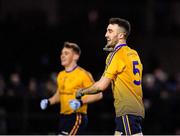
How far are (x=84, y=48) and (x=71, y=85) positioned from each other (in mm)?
9123

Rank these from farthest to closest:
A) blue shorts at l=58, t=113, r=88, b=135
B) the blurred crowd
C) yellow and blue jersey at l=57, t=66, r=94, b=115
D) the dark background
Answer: the dark background, the blurred crowd, yellow and blue jersey at l=57, t=66, r=94, b=115, blue shorts at l=58, t=113, r=88, b=135

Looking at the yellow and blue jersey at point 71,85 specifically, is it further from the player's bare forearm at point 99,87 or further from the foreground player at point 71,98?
the player's bare forearm at point 99,87

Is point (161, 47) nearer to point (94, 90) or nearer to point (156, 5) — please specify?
point (156, 5)

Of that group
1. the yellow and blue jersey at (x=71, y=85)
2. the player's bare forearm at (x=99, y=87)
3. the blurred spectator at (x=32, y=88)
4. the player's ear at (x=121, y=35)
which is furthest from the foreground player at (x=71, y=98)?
the blurred spectator at (x=32, y=88)

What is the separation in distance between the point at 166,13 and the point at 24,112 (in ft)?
28.2

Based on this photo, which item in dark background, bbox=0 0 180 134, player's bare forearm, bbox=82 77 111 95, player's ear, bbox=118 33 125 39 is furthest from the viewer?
dark background, bbox=0 0 180 134

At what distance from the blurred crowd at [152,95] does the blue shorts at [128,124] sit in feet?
25.1

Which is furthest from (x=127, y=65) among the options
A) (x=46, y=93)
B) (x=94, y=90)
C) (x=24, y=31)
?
(x=24, y=31)

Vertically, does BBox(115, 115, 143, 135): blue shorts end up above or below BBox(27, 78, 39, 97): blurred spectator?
below

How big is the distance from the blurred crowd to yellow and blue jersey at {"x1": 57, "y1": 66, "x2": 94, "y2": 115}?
16.8 feet

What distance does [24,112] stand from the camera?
17.5 m

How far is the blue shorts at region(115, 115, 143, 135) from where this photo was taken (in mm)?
9477

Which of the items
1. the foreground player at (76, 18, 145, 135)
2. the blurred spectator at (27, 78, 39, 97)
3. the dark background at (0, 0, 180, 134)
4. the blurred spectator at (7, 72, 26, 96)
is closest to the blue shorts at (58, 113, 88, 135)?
the foreground player at (76, 18, 145, 135)

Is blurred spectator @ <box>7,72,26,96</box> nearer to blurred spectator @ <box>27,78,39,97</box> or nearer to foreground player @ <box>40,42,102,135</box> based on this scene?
blurred spectator @ <box>27,78,39,97</box>
